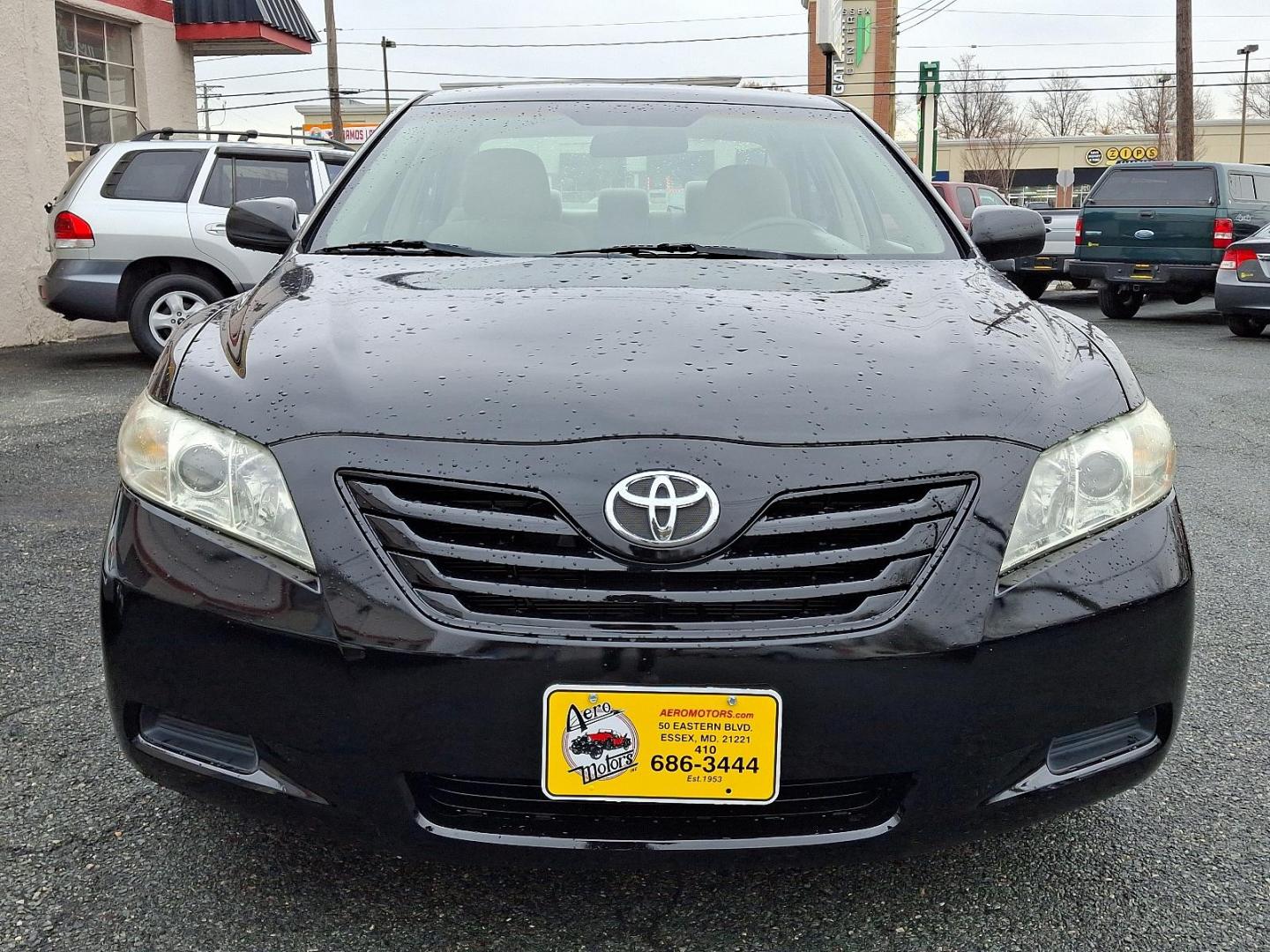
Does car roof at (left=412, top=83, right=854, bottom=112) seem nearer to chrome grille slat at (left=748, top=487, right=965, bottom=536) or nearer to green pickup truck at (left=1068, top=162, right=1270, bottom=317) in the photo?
chrome grille slat at (left=748, top=487, right=965, bottom=536)

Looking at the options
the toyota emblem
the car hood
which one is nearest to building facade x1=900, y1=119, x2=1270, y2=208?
the car hood

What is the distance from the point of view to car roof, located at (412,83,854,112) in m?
3.52

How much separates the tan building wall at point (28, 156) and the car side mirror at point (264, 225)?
30.1 feet

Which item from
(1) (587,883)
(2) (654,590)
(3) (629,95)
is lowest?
(1) (587,883)

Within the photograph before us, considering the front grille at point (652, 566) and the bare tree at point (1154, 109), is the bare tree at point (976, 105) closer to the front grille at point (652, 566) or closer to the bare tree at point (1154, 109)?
the bare tree at point (1154, 109)

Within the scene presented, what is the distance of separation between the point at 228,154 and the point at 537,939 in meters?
8.93

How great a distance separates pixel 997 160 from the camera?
6525 centimetres

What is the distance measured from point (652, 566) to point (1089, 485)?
73 centimetres

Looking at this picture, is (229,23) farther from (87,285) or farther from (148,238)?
(87,285)

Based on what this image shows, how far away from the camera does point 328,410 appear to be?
1964mm

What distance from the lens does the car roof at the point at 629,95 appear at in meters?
3.52

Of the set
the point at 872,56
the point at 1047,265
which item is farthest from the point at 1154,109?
the point at 1047,265

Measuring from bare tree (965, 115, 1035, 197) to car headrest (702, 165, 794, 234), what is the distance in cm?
6466

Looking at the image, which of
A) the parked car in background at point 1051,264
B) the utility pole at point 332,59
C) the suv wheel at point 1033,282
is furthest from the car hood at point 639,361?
the utility pole at point 332,59
